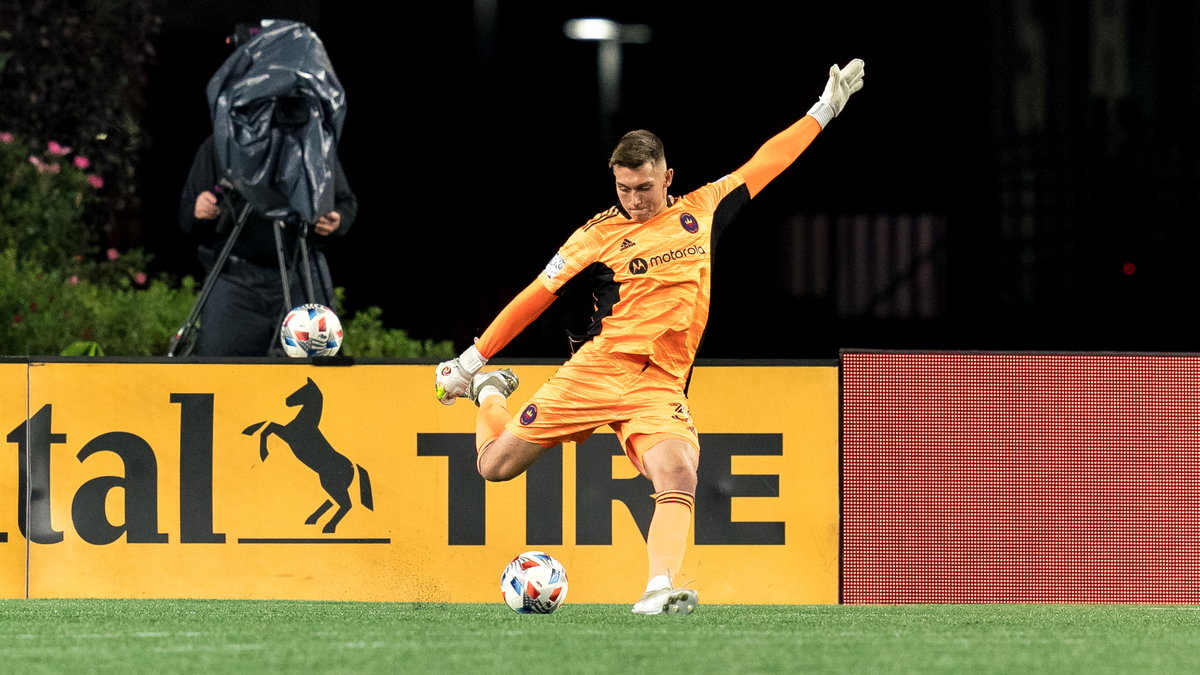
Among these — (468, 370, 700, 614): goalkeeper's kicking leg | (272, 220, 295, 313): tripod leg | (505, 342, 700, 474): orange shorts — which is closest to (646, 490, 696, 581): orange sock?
(468, 370, 700, 614): goalkeeper's kicking leg

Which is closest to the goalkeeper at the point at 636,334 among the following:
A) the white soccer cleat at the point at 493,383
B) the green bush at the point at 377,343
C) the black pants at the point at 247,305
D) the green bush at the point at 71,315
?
the white soccer cleat at the point at 493,383

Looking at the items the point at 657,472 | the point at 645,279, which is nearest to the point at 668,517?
the point at 657,472

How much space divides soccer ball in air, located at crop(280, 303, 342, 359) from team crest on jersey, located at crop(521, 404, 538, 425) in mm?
1633

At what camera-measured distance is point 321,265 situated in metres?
9.90

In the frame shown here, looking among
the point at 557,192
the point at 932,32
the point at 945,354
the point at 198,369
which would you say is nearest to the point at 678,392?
the point at 945,354

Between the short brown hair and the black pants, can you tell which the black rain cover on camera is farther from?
the short brown hair

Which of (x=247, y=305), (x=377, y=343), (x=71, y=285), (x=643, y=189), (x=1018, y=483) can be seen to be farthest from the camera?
(x=377, y=343)

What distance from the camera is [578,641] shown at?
20.7ft

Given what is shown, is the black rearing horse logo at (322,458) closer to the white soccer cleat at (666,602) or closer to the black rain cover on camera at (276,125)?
the black rain cover on camera at (276,125)

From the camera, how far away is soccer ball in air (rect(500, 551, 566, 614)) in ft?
23.8

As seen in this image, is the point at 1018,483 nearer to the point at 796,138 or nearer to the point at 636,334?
the point at 796,138

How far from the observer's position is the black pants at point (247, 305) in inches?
385

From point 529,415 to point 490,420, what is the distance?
10.1 inches

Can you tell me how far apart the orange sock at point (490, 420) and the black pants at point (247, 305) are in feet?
6.86
